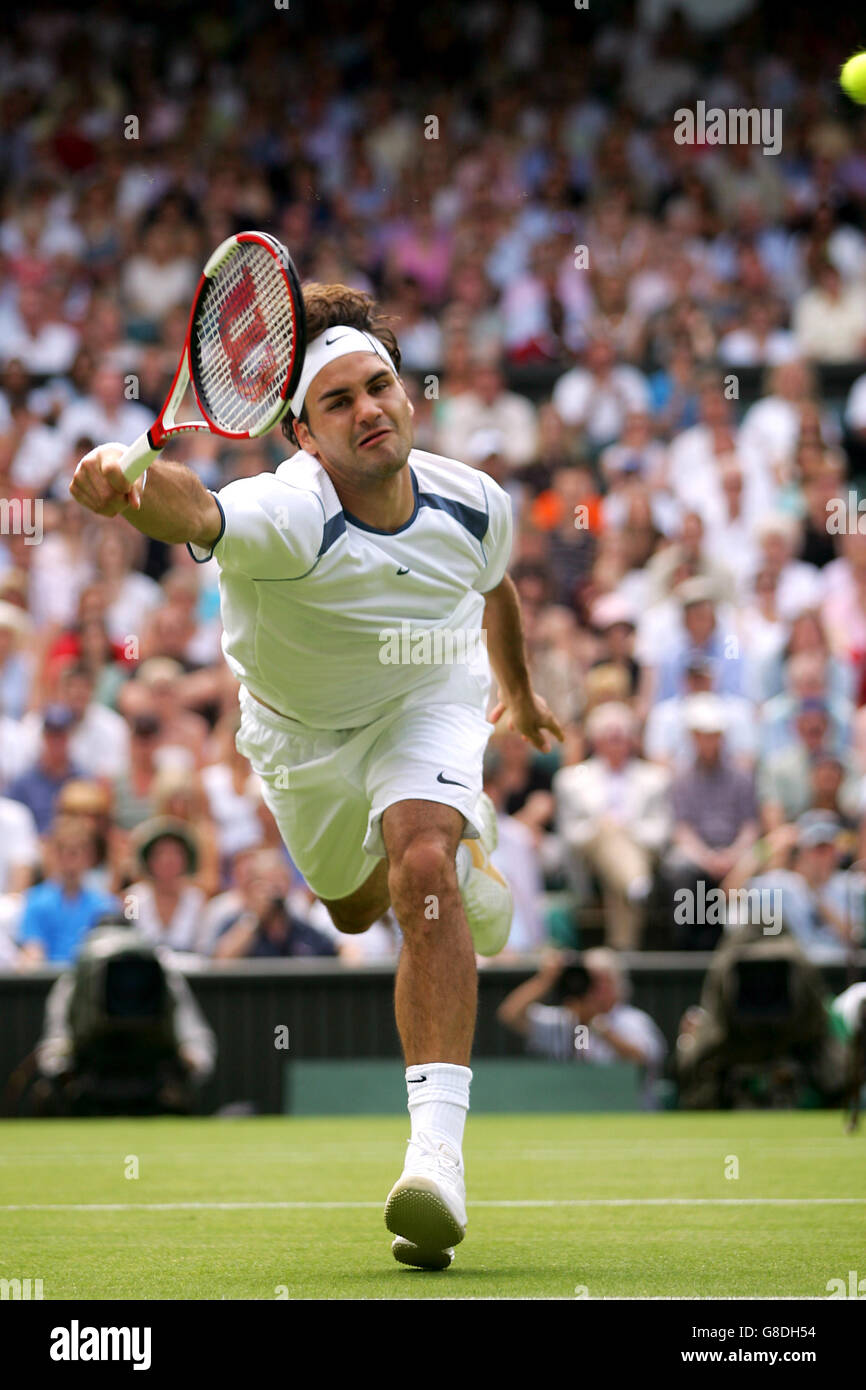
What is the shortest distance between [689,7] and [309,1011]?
10.7 m

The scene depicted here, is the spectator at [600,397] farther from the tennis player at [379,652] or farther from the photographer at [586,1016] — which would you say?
the tennis player at [379,652]

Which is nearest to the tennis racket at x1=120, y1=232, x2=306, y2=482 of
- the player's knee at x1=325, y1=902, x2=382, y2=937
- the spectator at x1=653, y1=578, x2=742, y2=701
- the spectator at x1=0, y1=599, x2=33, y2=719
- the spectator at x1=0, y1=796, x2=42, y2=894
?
the player's knee at x1=325, y1=902, x2=382, y2=937

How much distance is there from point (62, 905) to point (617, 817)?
2.89 metres

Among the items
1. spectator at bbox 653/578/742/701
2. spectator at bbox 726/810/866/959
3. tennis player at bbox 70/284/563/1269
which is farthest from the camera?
spectator at bbox 653/578/742/701

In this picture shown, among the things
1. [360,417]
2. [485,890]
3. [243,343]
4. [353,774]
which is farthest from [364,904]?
[243,343]

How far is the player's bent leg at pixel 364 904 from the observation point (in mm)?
5871

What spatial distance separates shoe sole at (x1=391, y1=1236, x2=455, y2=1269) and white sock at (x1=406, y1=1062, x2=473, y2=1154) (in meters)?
0.25

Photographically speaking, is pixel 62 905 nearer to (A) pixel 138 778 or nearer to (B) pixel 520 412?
(A) pixel 138 778

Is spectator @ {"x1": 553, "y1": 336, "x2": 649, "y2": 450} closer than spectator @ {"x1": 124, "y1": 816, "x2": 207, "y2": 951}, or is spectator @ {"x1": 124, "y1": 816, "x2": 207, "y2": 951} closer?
spectator @ {"x1": 124, "y1": 816, "x2": 207, "y2": 951}

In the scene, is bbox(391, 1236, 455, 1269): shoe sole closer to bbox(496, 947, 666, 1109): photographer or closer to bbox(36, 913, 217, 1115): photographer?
bbox(36, 913, 217, 1115): photographer

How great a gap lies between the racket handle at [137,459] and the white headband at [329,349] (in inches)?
39.9

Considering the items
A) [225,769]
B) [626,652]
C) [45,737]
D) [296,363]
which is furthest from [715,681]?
[296,363]

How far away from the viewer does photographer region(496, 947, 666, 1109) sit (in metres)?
10.3

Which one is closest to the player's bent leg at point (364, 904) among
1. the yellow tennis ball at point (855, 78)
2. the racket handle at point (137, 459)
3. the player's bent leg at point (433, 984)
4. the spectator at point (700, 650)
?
the player's bent leg at point (433, 984)
